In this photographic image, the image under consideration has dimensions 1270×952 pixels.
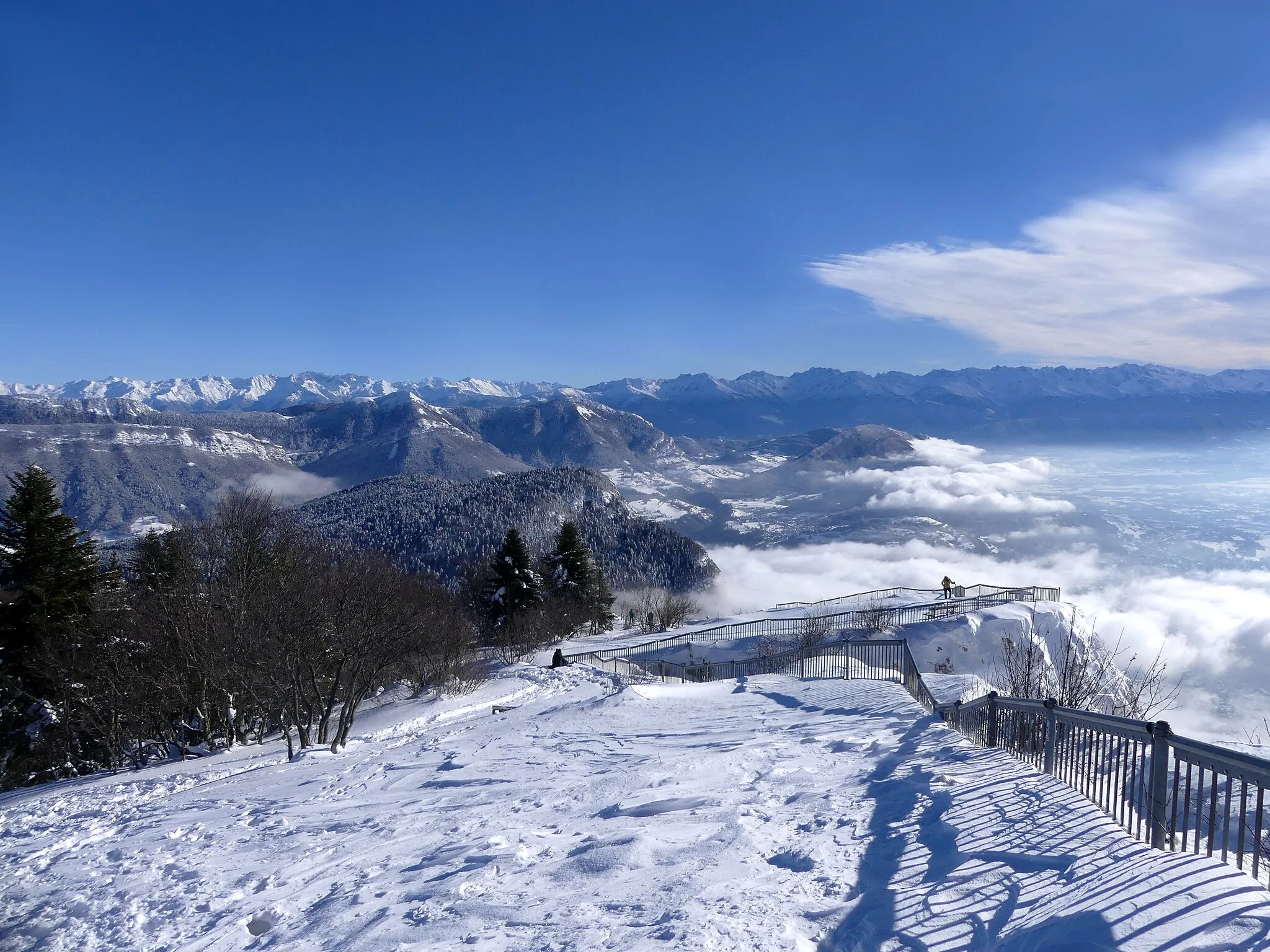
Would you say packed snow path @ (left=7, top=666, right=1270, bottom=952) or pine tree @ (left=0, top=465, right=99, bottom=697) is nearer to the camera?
packed snow path @ (left=7, top=666, right=1270, bottom=952)

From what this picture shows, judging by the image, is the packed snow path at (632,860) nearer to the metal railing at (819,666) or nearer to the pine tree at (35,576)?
the metal railing at (819,666)

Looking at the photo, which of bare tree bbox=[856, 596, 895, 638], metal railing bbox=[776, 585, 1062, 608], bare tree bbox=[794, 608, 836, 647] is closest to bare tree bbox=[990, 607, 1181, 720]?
metal railing bbox=[776, 585, 1062, 608]

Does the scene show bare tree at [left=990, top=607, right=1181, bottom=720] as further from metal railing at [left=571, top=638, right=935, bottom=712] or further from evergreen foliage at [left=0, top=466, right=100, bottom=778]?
evergreen foliage at [left=0, top=466, right=100, bottom=778]

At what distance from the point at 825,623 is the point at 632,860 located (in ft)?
91.4

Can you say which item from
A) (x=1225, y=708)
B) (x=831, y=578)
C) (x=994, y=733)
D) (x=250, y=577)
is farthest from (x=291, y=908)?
(x=831, y=578)

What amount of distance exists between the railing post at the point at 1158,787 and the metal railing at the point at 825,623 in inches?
997

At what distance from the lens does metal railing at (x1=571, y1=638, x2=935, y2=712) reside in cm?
1922

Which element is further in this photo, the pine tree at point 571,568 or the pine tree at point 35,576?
the pine tree at point 571,568

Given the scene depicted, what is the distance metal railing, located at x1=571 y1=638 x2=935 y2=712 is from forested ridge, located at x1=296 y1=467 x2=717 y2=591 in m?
99.9

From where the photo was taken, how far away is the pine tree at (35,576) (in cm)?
2075

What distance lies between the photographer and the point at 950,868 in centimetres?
525

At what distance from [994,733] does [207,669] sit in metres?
17.5

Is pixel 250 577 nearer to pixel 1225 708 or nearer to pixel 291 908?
pixel 291 908

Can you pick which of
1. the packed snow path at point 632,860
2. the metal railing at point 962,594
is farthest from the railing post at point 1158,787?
the metal railing at point 962,594
